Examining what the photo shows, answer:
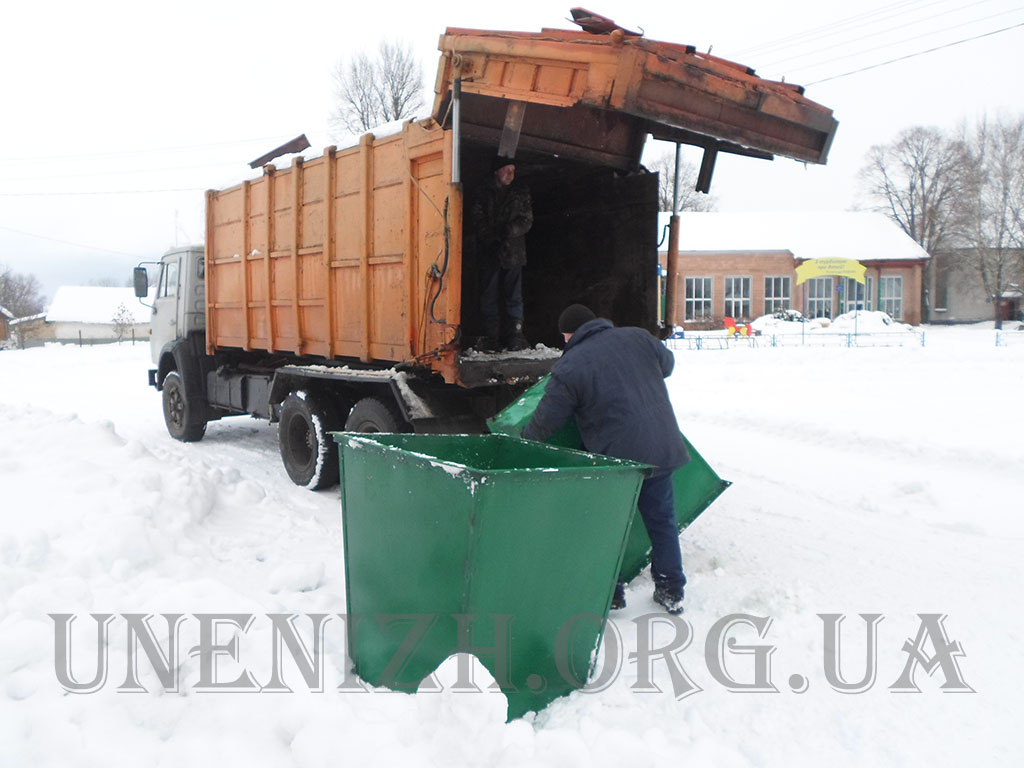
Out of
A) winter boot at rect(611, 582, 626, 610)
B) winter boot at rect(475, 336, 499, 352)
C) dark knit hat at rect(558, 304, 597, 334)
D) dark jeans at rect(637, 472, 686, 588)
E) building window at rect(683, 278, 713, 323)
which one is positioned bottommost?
winter boot at rect(611, 582, 626, 610)

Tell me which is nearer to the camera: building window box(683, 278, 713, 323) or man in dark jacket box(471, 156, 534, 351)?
man in dark jacket box(471, 156, 534, 351)

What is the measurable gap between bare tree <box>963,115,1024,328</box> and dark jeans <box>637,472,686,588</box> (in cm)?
4186

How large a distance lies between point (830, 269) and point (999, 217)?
588 inches

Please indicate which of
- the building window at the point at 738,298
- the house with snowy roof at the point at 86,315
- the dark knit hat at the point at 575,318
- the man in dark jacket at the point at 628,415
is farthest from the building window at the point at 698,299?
the house with snowy roof at the point at 86,315

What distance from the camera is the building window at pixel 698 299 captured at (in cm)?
3578

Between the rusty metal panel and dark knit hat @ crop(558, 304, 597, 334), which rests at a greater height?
the rusty metal panel

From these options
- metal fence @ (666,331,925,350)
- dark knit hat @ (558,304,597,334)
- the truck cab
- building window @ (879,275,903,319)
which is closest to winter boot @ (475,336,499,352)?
dark knit hat @ (558,304,597,334)

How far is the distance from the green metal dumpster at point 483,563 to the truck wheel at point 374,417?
242cm

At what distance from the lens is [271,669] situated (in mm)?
2893

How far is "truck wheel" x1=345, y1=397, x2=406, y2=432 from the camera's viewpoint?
569 centimetres

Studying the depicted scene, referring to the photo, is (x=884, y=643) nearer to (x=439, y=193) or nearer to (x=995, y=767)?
(x=995, y=767)

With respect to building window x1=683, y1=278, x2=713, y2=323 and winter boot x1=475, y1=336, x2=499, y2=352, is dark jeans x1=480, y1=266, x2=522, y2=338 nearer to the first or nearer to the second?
winter boot x1=475, y1=336, x2=499, y2=352

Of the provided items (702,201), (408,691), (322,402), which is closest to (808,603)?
(408,691)

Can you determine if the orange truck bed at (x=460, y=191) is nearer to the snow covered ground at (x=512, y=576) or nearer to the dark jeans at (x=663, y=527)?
the snow covered ground at (x=512, y=576)
